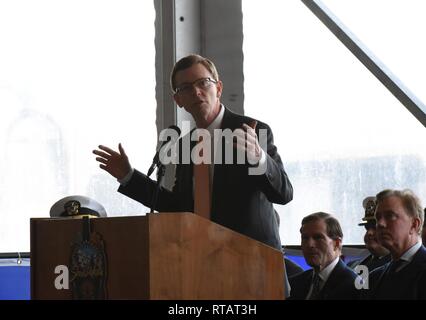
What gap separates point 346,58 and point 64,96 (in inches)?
81.4

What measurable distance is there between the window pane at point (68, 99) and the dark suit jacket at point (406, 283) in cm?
298

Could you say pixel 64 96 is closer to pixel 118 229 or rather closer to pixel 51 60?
pixel 51 60

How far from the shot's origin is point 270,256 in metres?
2.43

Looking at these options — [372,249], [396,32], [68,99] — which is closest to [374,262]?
[372,249]

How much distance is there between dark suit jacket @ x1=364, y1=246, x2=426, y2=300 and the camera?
2.92 meters

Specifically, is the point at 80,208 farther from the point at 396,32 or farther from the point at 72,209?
the point at 396,32

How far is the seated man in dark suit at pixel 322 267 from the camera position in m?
3.42

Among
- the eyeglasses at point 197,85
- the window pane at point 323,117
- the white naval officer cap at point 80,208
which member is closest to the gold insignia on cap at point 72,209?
the white naval officer cap at point 80,208

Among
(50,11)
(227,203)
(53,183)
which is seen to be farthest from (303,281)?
(50,11)

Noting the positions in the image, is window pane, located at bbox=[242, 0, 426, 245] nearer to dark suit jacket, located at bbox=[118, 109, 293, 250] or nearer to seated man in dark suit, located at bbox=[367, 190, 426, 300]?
seated man in dark suit, located at bbox=[367, 190, 426, 300]

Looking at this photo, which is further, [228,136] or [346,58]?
[346,58]

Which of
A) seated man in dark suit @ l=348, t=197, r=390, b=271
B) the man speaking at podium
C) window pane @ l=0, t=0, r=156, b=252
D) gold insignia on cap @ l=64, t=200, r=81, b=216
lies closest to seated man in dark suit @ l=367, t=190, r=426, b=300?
the man speaking at podium
